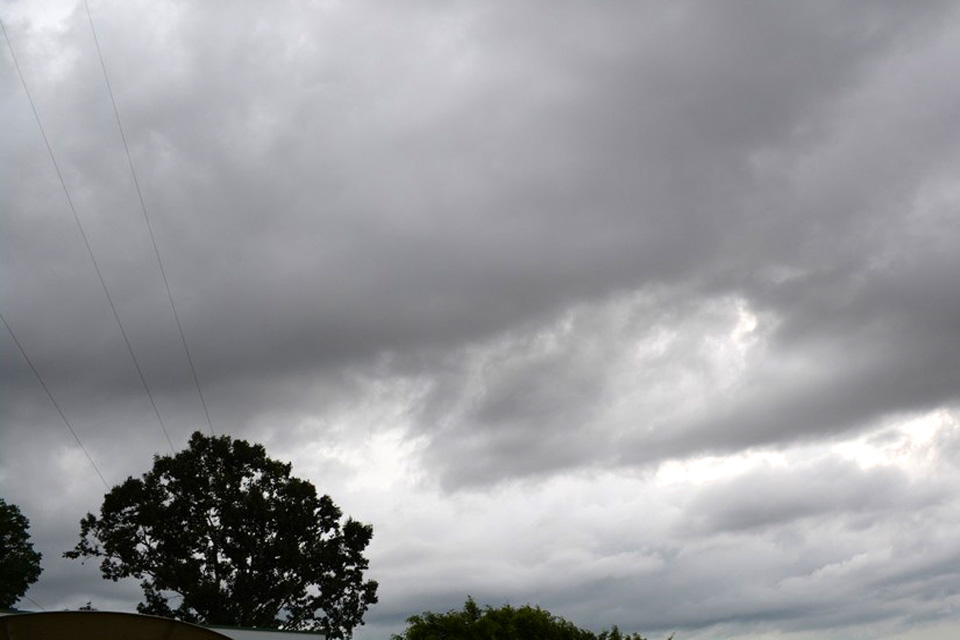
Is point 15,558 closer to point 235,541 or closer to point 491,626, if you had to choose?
point 235,541

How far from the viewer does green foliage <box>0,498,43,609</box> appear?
56.8 metres

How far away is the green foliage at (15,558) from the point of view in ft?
186

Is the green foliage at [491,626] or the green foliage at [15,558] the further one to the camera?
the green foliage at [15,558]

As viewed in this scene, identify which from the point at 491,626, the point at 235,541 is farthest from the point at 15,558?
the point at 491,626

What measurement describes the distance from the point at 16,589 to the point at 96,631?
49573mm

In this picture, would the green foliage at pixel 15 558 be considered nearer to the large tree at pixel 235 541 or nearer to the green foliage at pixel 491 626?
the large tree at pixel 235 541

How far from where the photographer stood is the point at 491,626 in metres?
38.8

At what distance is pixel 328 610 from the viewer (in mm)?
53625

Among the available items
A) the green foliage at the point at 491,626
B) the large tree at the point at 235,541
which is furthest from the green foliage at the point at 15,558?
the green foliage at the point at 491,626

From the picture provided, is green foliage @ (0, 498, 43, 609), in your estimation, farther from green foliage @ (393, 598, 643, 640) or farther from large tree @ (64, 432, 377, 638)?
green foliage @ (393, 598, 643, 640)

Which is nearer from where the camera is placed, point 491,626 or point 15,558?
point 491,626

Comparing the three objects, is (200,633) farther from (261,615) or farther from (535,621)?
(261,615)

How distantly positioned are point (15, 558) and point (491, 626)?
111 feet

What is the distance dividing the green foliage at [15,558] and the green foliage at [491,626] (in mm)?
28912
